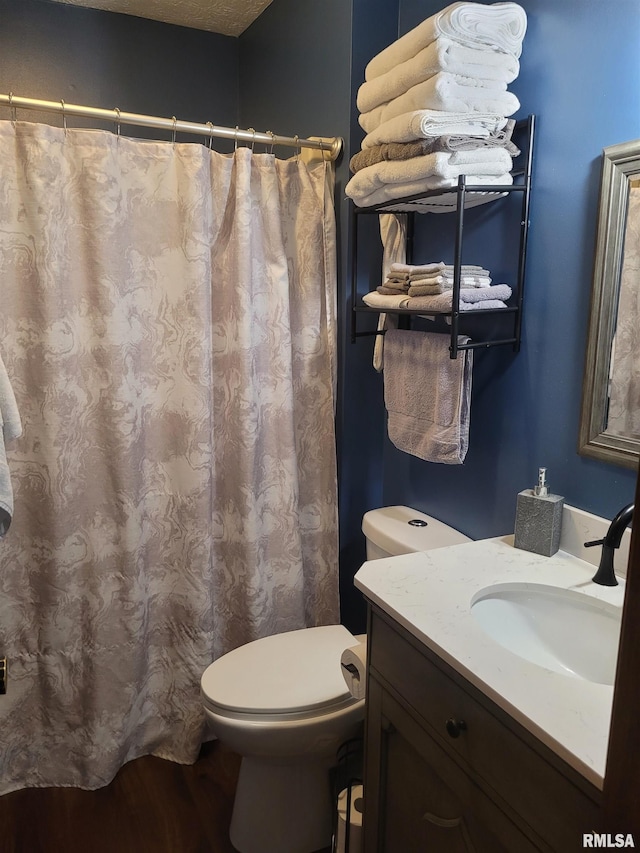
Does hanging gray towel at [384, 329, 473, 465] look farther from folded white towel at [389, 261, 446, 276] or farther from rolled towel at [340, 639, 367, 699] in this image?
rolled towel at [340, 639, 367, 699]

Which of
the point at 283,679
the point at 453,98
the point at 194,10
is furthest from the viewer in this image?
the point at 194,10

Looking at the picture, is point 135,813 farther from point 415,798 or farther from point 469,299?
point 469,299

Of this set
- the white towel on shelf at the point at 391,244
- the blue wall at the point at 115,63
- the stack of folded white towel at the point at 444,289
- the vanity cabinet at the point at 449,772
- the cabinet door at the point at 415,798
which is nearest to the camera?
the vanity cabinet at the point at 449,772

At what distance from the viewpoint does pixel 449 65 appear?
1380mm

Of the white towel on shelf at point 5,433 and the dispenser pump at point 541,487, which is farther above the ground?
the white towel on shelf at point 5,433

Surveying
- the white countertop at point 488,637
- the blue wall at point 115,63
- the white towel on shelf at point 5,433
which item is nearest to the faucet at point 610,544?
the white countertop at point 488,637

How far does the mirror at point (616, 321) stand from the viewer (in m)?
1.28

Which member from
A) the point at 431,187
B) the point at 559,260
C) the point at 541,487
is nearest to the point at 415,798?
the point at 541,487

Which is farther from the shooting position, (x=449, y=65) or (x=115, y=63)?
(x=115, y=63)

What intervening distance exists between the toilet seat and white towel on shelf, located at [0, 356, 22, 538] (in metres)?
0.65

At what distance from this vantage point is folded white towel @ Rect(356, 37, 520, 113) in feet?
4.50

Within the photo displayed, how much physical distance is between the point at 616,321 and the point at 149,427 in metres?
1.26

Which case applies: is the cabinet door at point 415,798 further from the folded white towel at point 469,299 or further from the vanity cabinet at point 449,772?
the folded white towel at point 469,299

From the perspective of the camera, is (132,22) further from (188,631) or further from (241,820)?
(241,820)
